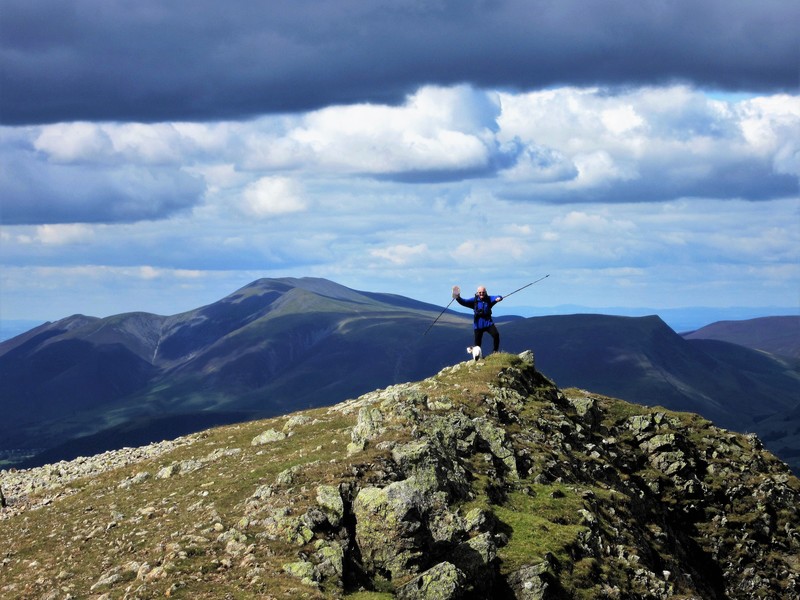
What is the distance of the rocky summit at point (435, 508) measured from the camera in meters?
31.5

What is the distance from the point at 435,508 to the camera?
34625mm

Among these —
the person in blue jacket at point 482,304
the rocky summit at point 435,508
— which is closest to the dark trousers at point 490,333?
the person in blue jacket at point 482,304

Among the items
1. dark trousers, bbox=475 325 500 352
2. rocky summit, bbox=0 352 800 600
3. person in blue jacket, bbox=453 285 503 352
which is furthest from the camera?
dark trousers, bbox=475 325 500 352

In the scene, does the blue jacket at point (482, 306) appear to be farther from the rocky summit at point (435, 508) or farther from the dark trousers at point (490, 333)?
the rocky summit at point (435, 508)

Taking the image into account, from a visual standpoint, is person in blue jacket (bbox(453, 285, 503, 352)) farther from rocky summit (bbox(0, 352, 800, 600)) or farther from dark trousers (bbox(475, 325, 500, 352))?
rocky summit (bbox(0, 352, 800, 600))

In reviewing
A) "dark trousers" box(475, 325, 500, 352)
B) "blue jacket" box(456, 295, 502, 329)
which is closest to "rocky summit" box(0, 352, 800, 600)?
"dark trousers" box(475, 325, 500, 352)

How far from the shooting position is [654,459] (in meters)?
57.3

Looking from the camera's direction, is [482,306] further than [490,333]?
No

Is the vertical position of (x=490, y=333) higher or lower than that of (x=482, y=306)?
lower

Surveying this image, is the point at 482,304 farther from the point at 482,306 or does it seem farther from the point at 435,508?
the point at 435,508

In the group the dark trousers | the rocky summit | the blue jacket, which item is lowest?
the rocky summit

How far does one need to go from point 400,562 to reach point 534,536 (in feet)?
22.7

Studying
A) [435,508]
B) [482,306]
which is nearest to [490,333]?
[482,306]

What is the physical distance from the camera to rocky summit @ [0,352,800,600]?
31484 millimetres
